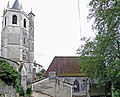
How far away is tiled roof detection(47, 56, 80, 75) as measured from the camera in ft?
131

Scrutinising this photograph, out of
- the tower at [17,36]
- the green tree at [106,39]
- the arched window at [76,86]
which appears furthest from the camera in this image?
the tower at [17,36]

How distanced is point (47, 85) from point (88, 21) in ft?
54.1

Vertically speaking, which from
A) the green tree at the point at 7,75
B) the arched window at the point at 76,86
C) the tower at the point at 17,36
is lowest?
the arched window at the point at 76,86

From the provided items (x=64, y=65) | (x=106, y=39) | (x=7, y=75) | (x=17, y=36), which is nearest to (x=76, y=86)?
(x=64, y=65)

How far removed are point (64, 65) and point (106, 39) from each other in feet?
82.3

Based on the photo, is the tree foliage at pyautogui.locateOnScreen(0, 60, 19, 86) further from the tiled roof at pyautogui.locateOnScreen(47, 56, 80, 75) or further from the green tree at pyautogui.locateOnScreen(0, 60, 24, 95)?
the tiled roof at pyautogui.locateOnScreen(47, 56, 80, 75)

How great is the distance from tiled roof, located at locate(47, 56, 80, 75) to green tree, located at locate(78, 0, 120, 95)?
66.7ft

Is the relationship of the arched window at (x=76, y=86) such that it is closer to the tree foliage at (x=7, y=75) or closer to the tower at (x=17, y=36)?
the tree foliage at (x=7, y=75)

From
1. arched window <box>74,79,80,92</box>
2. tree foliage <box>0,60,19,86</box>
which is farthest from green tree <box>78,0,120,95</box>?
arched window <box>74,79,80,92</box>

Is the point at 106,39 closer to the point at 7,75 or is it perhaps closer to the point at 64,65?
the point at 7,75

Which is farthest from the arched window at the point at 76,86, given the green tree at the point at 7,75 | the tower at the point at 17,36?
the tower at the point at 17,36

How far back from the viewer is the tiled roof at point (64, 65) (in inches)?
1575

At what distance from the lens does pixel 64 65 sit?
1607 inches

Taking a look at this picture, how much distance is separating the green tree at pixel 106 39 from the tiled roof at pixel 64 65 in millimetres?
20340
